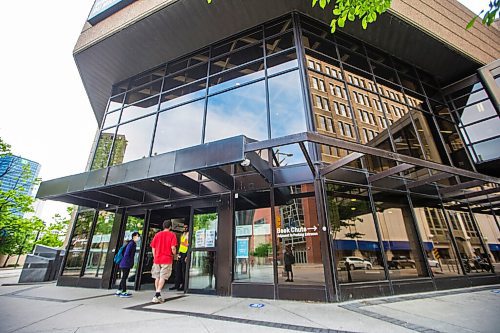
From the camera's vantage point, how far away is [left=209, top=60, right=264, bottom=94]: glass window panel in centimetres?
780

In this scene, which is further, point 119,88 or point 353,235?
point 119,88

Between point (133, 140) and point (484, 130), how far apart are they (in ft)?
46.1

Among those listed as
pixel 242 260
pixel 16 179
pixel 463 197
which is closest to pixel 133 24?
pixel 242 260

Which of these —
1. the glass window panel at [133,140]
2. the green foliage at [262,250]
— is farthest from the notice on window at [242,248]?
the glass window panel at [133,140]

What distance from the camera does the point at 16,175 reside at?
17031 mm

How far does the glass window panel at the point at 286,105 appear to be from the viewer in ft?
21.0

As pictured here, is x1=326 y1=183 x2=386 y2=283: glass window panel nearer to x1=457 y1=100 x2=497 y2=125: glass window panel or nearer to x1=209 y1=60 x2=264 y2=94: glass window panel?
x1=209 y1=60 x2=264 y2=94: glass window panel

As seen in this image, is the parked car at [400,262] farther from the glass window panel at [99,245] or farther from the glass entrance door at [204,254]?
the glass window panel at [99,245]

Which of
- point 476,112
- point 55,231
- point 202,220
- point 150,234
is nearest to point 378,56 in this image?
point 476,112

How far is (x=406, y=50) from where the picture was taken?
30.6 ft

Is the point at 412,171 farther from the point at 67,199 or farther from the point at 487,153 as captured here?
the point at 67,199

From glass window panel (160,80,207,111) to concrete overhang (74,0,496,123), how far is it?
163 centimetres

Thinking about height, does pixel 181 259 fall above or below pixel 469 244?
below

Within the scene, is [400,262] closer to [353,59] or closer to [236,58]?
[353,59]
